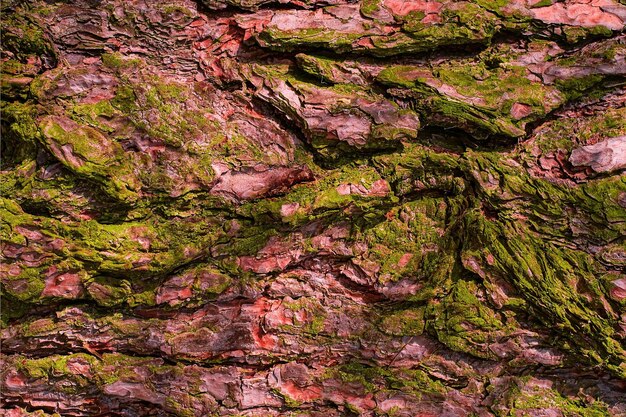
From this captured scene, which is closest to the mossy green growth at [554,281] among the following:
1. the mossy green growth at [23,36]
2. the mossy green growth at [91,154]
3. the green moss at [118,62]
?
the mossy green growth at [91,154]

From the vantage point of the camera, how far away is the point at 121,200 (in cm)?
349

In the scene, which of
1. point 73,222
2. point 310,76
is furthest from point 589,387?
point 73,222

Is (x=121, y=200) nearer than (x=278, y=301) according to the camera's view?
Yes

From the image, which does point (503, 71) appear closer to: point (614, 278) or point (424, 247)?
point (424, 247)

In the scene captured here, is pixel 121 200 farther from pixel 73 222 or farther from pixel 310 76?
pixel 310 76

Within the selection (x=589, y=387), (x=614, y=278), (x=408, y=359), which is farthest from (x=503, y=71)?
(x=589, y=387)

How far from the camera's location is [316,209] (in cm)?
370

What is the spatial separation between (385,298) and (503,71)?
6.28 feet

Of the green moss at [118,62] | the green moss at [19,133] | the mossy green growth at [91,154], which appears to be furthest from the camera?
the green moss at [118,62]

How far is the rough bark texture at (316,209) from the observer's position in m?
3.59

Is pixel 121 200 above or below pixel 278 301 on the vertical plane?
above

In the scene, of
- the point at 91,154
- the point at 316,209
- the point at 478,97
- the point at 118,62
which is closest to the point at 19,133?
the point at 91,154

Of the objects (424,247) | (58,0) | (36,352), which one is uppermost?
(58,0)

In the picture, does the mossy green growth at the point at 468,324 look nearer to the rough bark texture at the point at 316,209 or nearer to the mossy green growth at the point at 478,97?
the rough bark texture at the point at 316,209
